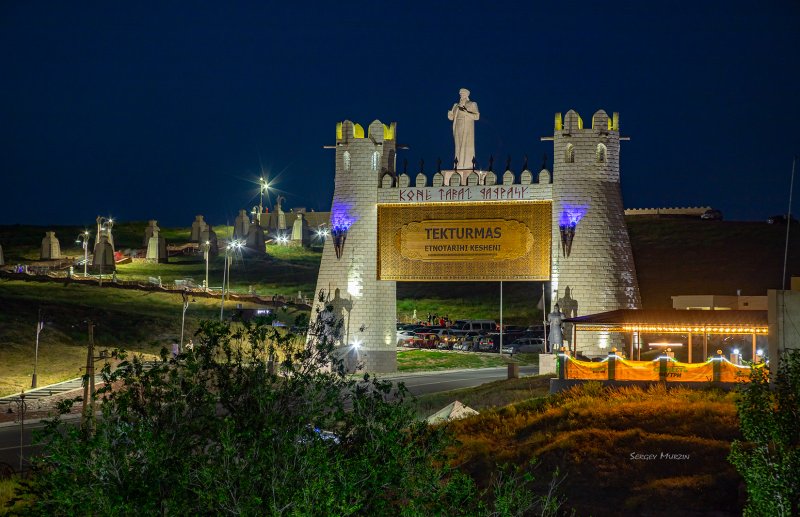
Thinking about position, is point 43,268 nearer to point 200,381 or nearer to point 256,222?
point 256,222

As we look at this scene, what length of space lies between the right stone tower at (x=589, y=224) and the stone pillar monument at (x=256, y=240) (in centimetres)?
6304

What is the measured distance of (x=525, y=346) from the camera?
68.8 m

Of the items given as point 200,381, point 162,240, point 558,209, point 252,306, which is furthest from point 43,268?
point 200,381

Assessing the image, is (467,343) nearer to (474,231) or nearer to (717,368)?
(474,231)

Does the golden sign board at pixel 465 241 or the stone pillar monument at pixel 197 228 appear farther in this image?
the stone pillar monument at pixel 197 228

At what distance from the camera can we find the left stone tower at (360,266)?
52.8 meters

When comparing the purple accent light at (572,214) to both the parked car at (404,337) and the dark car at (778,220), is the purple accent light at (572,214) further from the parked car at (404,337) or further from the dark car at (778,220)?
the dark car at (778,220)

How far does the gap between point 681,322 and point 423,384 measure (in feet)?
50.4

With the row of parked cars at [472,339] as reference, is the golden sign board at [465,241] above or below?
above

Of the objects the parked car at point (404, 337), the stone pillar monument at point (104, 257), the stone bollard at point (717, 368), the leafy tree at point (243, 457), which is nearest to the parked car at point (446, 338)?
the parked car at point (404, 337)

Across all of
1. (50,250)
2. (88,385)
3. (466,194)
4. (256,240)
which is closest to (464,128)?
Result: (466,194)

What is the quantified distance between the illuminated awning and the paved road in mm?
9223

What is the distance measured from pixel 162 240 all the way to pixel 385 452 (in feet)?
297

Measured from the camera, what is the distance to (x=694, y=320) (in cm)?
4016
